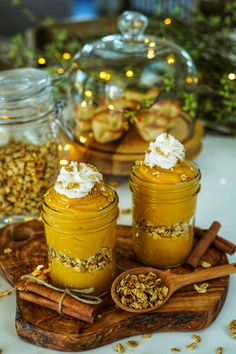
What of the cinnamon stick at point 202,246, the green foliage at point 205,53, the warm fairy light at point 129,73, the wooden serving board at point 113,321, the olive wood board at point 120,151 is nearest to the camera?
the wooden serving board at point 113,321

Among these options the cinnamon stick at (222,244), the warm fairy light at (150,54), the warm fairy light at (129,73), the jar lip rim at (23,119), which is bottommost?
the cinnamon stick at (222,244)

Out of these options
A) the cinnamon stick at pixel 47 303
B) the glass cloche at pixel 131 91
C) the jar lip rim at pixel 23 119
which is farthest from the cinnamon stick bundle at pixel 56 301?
the glass cloche at pixel 131 91

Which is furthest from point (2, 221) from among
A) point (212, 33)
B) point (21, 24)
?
point (21, 24)

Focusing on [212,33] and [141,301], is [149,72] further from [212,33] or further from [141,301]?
[141,301]

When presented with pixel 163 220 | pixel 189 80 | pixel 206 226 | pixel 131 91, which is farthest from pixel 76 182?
pixel 189 80

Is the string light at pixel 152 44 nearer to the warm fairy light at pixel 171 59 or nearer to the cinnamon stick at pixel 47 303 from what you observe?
the warm fairy light at pixel 171 59

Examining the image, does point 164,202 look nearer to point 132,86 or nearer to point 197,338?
point 197,338
